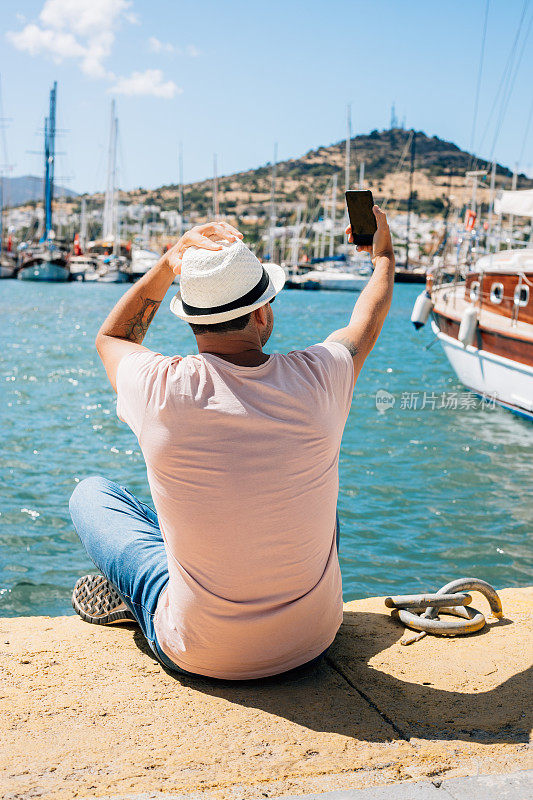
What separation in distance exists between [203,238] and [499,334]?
9.85m

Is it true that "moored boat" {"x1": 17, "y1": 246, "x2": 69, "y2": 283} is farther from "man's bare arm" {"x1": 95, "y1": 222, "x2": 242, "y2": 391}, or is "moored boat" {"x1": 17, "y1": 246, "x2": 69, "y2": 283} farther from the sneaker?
"man's bare arm" {"x1": 95, "y1": 222, "x2": 242, "y2": 391}

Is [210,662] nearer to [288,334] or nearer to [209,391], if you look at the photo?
[209,391]

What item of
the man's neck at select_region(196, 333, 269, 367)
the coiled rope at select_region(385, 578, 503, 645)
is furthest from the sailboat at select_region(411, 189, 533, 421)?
the man's neck at select_region(196, 333, 269, 367)

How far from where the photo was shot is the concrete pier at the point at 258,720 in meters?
1.93

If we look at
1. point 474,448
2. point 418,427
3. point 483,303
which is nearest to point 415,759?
point 474,448

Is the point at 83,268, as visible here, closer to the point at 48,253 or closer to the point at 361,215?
the point at 48,253

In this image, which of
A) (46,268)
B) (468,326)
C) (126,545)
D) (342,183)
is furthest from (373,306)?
(342,183)

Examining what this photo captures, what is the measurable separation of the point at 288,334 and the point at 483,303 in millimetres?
12331

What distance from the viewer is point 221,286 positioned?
6.73 ft

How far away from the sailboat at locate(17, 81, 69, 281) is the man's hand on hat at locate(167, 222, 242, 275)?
55859 millimetres

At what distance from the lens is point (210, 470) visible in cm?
203

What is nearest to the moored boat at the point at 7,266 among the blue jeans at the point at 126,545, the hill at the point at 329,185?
the hill at the point at 329,185

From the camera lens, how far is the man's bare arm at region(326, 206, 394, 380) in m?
2.36

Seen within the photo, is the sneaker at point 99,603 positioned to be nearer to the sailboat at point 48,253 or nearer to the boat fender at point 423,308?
the boat fender at point 423,308
